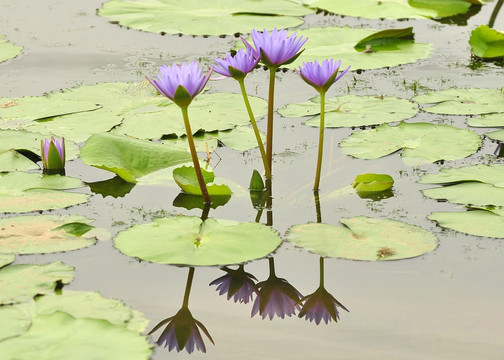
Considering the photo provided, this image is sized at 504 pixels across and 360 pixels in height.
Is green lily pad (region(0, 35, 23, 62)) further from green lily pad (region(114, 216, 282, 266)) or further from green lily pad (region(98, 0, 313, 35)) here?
green lily pad (region(114, 216, 282, 266))

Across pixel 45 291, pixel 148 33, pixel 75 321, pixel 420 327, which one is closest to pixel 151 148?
pixel 45 291

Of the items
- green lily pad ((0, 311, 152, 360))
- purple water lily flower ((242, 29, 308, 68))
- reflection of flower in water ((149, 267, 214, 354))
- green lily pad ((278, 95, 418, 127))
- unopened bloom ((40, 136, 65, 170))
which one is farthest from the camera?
green lily pad ((278, 95, 418, 127))

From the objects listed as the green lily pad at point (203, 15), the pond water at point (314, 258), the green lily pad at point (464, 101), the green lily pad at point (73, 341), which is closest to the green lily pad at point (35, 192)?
the pond water at point (314, 258)

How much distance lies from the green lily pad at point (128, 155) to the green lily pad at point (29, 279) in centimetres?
68

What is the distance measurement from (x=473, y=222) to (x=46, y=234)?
140 centimetres

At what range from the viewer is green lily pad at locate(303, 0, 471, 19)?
206 inches

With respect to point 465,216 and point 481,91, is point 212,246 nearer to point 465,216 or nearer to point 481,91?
point 465,216

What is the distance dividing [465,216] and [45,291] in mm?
1390

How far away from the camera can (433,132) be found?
3324 millimetres

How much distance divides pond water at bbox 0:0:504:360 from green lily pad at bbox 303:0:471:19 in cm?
76

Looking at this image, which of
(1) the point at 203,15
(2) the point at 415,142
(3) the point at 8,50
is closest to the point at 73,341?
(2) the point at 415,142

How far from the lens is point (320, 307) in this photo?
2182mm

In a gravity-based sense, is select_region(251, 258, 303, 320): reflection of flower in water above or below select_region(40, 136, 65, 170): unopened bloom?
below

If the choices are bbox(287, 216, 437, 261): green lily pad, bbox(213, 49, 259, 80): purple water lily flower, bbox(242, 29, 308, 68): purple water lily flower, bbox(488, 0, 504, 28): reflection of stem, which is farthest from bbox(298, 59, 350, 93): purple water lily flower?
bbox(488, 0, 504, 28): reflection of stem
